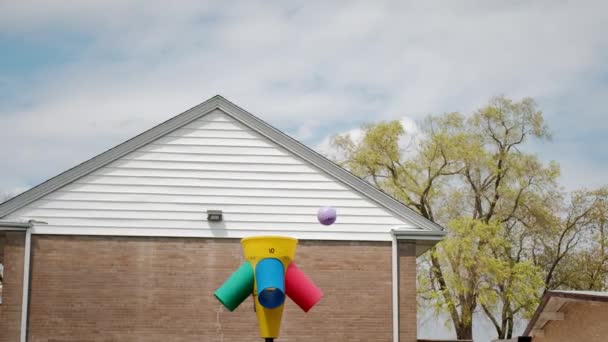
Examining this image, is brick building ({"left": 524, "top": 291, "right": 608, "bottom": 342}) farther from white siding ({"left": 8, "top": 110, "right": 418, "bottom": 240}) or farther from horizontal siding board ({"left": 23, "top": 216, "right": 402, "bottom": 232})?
horizontal siding board ({"left": 23, "top": 216, "right": 402, "bottom": 232})

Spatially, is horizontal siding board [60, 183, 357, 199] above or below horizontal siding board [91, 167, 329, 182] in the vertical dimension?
below

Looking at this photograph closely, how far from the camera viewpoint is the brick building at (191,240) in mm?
18828

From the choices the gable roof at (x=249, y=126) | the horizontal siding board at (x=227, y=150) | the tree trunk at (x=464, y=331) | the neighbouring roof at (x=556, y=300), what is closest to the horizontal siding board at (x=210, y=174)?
the gable roof at (x=249, y=126)

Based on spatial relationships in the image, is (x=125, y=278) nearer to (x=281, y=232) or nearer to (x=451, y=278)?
(x=281, y=232)

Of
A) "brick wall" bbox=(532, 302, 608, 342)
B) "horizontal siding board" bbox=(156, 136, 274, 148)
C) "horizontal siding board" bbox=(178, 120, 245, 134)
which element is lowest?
"brick wall" bbox=(532, 302, 608, 342)

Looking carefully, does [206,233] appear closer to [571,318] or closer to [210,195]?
[210,195]

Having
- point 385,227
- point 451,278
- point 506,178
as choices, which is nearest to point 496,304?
point 451,278

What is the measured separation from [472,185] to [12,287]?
23982 mm

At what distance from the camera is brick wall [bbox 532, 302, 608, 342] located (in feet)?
62.4

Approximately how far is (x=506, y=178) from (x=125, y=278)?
23144 mm

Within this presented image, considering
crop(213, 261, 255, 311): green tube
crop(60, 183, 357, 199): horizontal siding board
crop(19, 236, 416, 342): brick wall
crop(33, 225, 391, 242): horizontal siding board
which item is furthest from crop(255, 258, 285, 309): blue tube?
crop(60, 183, 357, 199): horizontal siding board

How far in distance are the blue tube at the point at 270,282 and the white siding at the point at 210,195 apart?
5.14 m

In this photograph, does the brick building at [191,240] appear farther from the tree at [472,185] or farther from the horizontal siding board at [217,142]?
the tree at [472,185]

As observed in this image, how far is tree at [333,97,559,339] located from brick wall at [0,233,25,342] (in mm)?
20637
